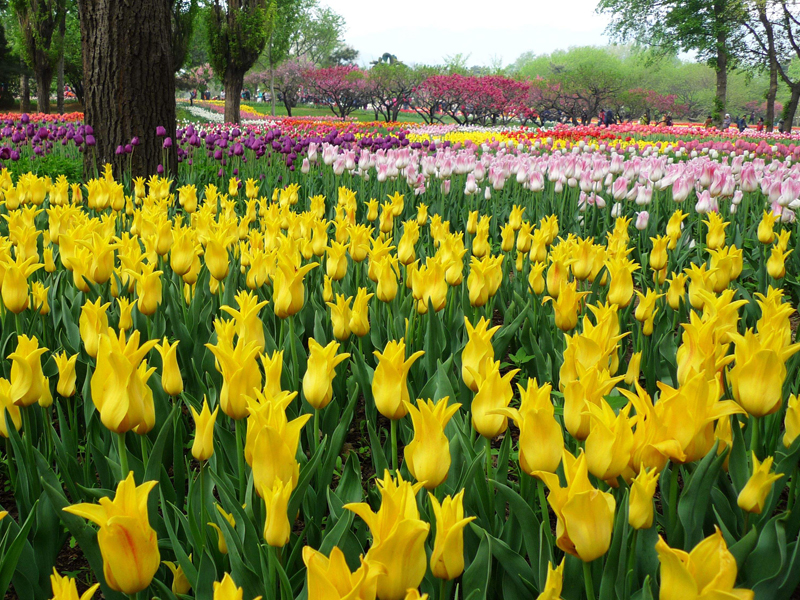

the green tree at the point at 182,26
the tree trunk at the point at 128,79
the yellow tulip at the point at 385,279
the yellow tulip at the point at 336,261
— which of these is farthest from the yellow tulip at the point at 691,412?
the green tree at the point at 182,26

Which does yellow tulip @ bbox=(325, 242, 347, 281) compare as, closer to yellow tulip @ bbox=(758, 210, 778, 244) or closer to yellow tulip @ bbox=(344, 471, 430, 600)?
yellow tulip @ bbox=(344, 471, 430, 600)

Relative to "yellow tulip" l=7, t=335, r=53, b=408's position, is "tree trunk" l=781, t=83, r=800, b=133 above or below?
above

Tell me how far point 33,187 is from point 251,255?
197 cm

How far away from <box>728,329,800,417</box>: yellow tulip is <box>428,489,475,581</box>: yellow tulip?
2.22 ft

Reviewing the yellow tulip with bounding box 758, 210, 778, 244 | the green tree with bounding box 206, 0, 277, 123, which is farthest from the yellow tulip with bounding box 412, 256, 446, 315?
the green tree with bounding box 206, 0, 277, 123

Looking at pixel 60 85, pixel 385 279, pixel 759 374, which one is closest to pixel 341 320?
pixel 385 279

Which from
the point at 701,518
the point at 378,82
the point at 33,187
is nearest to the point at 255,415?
the point at 701,518

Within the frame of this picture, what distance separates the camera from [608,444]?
1.02 m

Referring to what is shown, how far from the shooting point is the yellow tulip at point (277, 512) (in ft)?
3.21

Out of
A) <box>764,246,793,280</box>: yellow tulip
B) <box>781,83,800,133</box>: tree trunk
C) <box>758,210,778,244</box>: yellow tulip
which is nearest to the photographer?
<box>764,246,793,280</box>: yellow tulip

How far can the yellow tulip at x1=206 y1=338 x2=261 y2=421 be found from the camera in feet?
4.19

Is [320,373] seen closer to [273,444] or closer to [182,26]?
[273,444]

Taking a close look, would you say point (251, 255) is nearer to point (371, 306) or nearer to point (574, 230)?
point (371, 306)

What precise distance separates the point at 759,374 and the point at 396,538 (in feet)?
2.75
